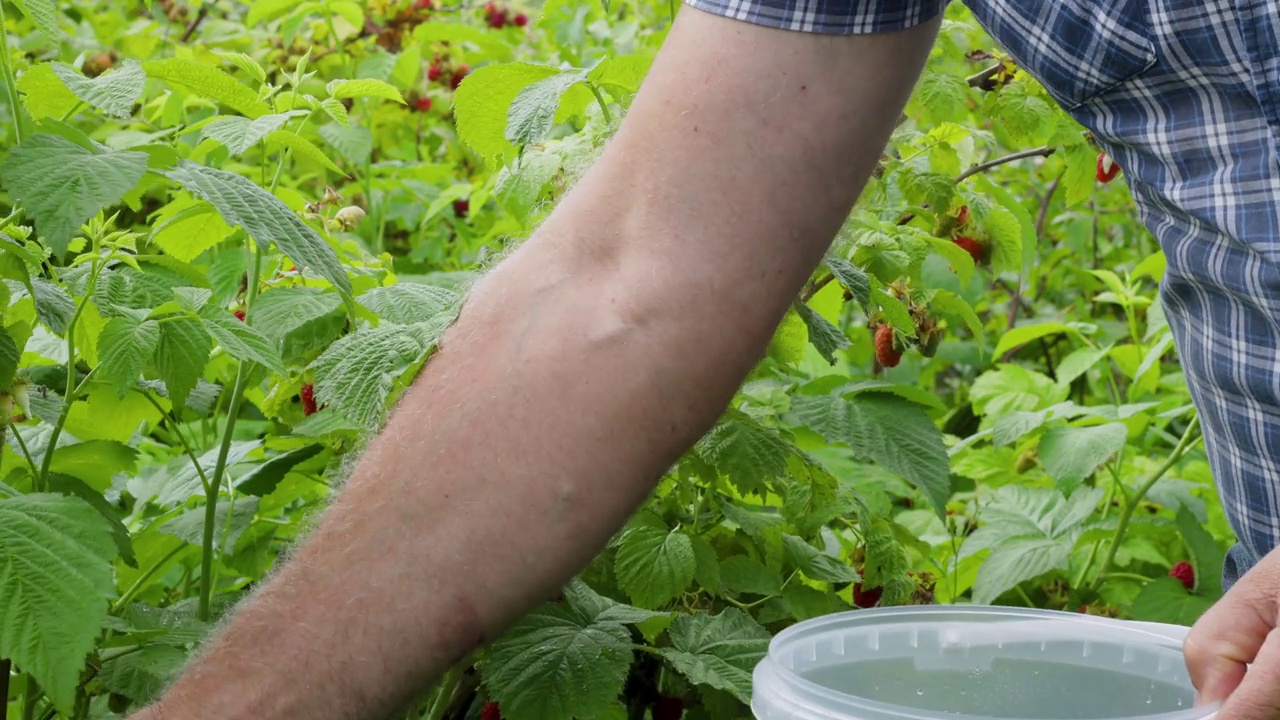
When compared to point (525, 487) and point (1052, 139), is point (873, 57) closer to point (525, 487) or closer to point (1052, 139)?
point (525, 487)

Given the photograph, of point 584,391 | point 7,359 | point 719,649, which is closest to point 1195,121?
point 584,391

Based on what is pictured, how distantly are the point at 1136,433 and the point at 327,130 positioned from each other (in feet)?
5.15

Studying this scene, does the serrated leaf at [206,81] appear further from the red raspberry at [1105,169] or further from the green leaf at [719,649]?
the red raspberry at [1105,169]

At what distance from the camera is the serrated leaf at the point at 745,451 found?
4.54 feet

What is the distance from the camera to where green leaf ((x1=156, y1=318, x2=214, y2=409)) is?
4.12 feet

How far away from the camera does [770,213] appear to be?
832 mm

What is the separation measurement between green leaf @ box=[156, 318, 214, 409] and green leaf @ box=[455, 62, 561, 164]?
42 cm

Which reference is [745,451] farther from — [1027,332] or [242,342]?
[1027,332]

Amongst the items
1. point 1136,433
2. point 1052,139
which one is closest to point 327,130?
point 1052,139

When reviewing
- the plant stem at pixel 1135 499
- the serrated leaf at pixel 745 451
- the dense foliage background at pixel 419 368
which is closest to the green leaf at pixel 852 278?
the dense foliage background at pixel 419 368

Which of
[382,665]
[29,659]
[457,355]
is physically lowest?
[29,659]

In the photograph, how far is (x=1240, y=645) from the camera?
0.83 meters

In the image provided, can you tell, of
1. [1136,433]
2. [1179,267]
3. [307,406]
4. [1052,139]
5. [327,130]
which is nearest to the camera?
[1179,267]

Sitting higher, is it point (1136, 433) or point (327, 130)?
point (327, 130)
